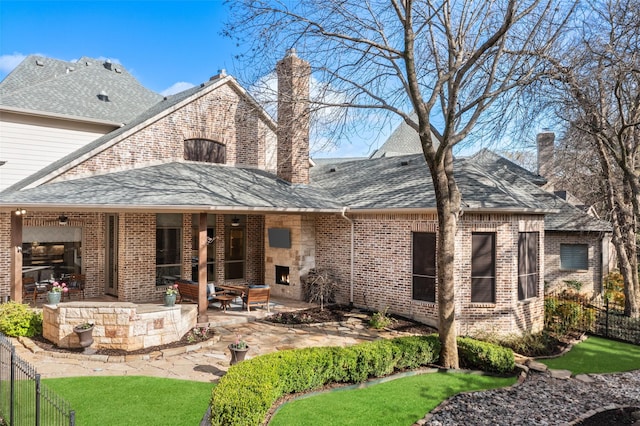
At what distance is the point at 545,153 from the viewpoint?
2441cm

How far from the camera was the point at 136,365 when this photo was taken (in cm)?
819

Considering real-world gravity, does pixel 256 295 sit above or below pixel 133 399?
above

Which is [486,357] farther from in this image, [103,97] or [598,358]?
[103,97]

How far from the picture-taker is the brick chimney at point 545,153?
24.0 m

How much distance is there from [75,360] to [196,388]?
9.73 feet

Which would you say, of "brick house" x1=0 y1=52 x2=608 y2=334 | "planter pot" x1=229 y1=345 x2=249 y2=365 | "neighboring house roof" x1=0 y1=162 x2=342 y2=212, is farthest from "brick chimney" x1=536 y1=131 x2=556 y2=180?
"planter pot" x1=229 y1=345 x2=249 y2=365

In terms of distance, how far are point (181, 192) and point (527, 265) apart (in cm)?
994

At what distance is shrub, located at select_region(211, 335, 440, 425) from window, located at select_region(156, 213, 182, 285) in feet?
26.6

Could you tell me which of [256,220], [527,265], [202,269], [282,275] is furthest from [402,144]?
[202,269]

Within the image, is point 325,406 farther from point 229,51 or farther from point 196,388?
point 229,51

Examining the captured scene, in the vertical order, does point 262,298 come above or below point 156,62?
below

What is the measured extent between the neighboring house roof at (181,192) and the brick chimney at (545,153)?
15447 mm

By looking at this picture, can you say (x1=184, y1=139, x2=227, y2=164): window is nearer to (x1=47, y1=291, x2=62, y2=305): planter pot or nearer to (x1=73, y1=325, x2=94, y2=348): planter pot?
(x1=47, y1=291, x2=62, y2=305): planter pot

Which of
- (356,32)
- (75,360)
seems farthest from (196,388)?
(356,32)
